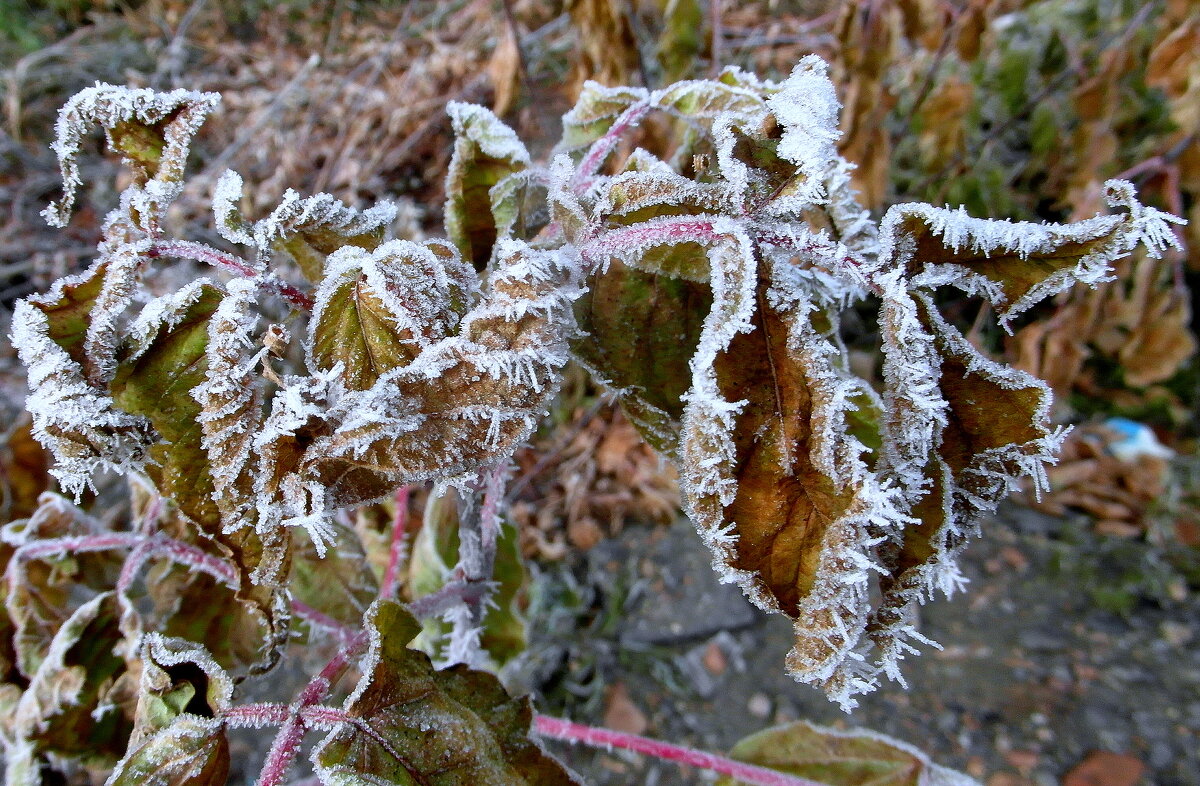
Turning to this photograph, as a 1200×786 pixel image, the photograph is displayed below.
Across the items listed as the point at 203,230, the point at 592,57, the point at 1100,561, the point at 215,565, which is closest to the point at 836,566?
the point at 215,565

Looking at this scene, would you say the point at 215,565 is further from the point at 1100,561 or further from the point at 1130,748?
the point at 1100,561

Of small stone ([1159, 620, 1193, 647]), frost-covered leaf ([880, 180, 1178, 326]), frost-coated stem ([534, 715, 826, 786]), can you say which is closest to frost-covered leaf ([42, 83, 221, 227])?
frost-covered leaf ([880, 180, 1178, 326])

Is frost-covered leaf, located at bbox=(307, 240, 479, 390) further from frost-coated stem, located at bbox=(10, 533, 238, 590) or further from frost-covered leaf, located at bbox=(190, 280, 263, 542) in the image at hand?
frost-coated stem, located at bbox=(10, 533, 238, 590)

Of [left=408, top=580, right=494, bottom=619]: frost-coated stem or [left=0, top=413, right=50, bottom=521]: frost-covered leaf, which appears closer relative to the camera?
[left=408, top=580, right=494, bottom=619]: frost-coated stem

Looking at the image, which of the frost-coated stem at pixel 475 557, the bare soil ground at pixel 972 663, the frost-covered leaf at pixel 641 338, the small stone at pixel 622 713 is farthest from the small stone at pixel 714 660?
the frost-covered leaf at pixel 641 338

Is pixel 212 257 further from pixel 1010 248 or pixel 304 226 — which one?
pixel 1010 248

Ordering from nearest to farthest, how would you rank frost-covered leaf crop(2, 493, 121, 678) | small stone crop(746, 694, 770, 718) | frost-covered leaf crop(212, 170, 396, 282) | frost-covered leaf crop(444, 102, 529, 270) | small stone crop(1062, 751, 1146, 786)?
frost-covered leaf crop(212, 170, 396, 282), frost-covered leaf crop(444, 102, 529, 270), frost-covered leaf crop(2, 493, 121, 678), small stone crop(1062, 751, 1146, 786), small stone crop(746, 694, 770, 718)
